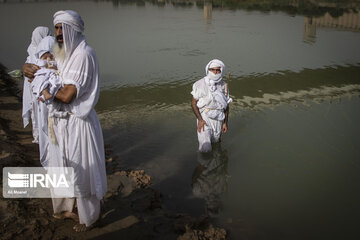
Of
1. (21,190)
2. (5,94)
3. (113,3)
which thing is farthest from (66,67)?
(113,3)

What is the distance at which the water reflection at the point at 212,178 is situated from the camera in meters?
4.79

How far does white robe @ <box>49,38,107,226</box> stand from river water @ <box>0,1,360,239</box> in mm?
1623

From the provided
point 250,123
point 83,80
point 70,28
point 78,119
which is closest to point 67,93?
point 83,80

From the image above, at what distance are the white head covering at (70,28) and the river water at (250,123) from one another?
259cm

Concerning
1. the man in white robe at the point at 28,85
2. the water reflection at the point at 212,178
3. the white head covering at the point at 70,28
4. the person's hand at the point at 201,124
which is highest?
the white head covering at the point at 70,28

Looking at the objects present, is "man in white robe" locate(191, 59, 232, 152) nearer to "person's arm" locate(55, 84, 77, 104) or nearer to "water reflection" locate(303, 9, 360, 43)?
"person's arm" locate(55, 84, 77, 104)

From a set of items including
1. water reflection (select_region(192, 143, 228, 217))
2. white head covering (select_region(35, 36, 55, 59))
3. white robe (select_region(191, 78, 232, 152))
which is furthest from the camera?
white robe (select_region(191, 78, 232, 152))

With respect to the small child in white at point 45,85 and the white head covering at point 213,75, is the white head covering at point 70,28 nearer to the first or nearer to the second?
the small child in white at point 45,85

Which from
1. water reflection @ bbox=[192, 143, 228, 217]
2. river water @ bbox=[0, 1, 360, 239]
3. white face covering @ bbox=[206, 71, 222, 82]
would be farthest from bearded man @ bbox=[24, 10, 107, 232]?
white face covering @ bbox=[206, 71, 222, 82]

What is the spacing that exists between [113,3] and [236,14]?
41.8 feet

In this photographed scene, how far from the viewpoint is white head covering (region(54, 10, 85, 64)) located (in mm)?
2886

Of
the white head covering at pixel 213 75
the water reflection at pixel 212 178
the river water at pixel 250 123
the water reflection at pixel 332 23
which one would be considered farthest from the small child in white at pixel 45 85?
the water reflection at pixel 332 23

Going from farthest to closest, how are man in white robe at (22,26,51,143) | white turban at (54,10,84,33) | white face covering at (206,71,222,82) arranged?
white face covering at (206,71,222,82) → man in white robe at (22,26,51,143) → white turban at (54,10,84,33)

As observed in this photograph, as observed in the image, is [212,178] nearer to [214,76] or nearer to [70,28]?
[214,76]
